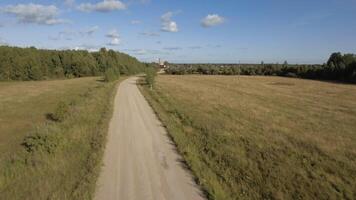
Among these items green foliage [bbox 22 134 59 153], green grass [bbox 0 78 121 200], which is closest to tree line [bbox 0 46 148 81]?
green grass [bbox 0 78 121 200]

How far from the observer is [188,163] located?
1161cm

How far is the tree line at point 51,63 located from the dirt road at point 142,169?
62.2 m

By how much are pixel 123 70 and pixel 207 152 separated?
11786cm

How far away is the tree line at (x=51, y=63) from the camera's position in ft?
288

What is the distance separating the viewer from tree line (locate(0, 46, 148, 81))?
3452 inches

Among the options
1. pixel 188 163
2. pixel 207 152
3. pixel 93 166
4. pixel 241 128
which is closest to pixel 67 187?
pixel 93 166

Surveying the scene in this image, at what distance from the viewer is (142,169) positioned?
11.1 m

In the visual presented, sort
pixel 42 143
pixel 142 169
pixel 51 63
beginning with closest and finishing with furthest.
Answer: pixel 142 169, pixel 42 143, pixel 51 63

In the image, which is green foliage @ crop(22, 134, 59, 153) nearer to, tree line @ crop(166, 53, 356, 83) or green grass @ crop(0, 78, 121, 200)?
green grass @ crop(0, 78, 121, 200)

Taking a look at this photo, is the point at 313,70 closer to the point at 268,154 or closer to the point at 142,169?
the point at 268,154

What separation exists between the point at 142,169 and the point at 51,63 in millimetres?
100293

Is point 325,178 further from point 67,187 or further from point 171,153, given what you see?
point 67,187

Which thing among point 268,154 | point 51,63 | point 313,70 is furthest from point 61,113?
point 51,63

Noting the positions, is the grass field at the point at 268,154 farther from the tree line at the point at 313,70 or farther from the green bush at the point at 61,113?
the tree line at the point at 313,70
